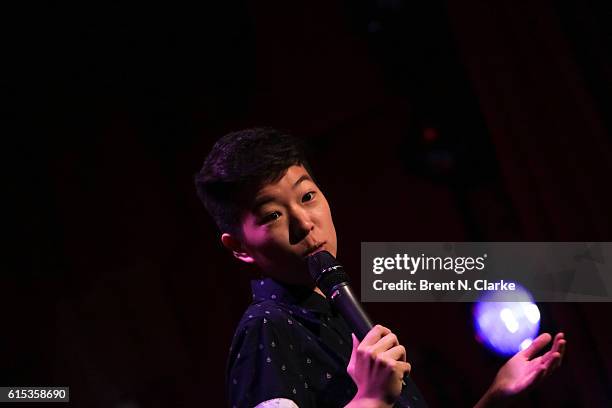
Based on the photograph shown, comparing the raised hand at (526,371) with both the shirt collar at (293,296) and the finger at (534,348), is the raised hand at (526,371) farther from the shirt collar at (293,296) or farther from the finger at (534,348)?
the shirt collar at (293,296)

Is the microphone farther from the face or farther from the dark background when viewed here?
the dark background

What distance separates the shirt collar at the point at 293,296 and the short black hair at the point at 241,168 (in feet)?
0.34

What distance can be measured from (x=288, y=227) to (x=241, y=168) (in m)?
0.13

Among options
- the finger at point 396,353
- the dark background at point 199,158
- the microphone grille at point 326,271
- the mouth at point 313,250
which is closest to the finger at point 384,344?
→ the finger at point 396,353

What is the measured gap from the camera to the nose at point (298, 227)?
Answer: 101cm

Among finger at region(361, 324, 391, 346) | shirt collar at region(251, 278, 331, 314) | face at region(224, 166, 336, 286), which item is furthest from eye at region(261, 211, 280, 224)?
finger at region(361, 324, 391, 346)

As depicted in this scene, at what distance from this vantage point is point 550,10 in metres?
1.99

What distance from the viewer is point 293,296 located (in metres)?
1.05

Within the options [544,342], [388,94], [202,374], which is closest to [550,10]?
[388,94]

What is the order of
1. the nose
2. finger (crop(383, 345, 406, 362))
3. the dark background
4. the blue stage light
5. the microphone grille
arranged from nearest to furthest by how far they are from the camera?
finger (crop(383, 345, 406, 362)), the microphone grille, the nose, the blue stage light, the dark background

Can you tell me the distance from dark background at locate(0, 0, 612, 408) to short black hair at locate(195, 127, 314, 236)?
1.07 meters

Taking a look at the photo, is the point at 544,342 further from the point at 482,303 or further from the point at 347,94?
the point at 347,94

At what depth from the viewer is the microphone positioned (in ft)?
2.76

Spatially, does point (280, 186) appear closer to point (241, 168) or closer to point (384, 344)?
point (241, 168)
